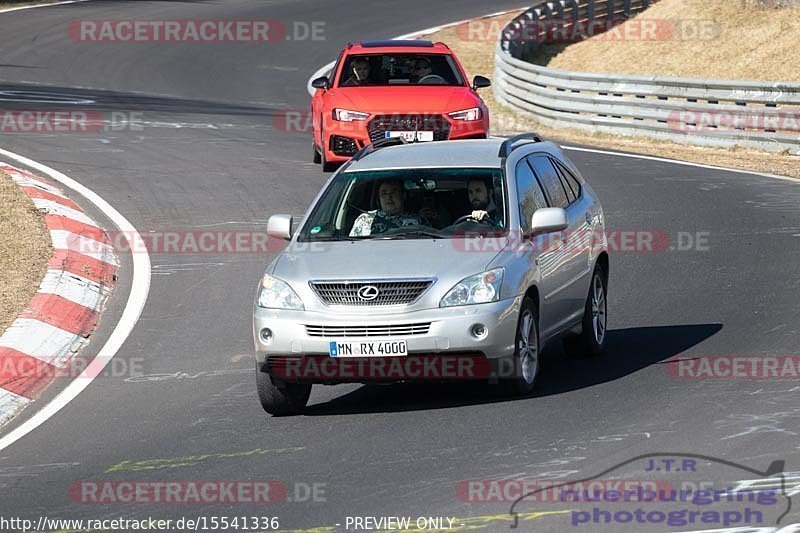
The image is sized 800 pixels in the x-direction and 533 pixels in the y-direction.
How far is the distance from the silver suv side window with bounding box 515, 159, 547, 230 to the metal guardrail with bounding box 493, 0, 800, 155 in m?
13.1

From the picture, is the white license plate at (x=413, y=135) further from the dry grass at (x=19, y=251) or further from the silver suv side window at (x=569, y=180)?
the silver suv side window at (x=569, y=180)

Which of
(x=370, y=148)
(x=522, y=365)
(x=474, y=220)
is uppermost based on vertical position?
(x=370, y=148)

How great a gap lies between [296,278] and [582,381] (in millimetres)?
2199

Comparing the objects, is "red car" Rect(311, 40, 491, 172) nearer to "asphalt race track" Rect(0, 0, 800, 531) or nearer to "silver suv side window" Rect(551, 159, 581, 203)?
"asphalt race track" Rect(0, 0, 800, 531)

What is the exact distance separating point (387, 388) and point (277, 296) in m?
1.28

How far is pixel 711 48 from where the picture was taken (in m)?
37.1

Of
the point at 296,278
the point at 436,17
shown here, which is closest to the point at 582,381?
the point at 296,278

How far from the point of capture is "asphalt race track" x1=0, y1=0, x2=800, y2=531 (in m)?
8.26

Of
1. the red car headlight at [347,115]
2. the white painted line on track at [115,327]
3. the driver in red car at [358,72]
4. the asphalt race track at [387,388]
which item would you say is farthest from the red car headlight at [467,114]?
the white painted line on track at [115,327]

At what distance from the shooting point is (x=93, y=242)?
15.8m

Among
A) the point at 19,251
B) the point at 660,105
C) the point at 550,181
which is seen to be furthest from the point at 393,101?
the point at 550,181

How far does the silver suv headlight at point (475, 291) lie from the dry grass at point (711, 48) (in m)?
23.8

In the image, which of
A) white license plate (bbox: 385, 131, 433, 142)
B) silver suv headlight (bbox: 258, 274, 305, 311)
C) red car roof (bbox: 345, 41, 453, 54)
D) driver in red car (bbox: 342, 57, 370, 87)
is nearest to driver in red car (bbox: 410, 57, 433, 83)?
red car roof (bbox: 345, 41, 453, 54)

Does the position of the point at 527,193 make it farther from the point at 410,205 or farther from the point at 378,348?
the point at 378,348
